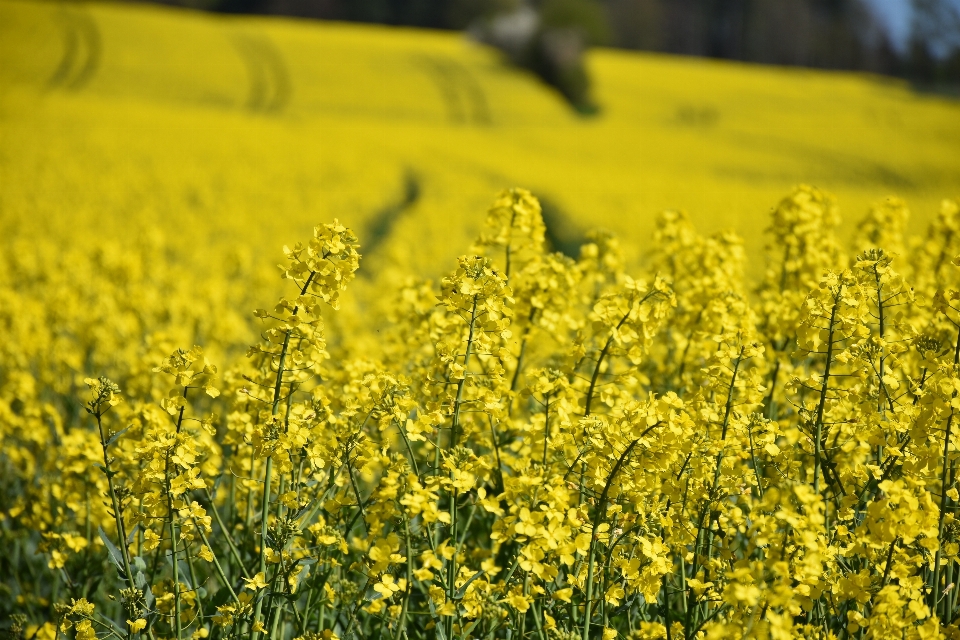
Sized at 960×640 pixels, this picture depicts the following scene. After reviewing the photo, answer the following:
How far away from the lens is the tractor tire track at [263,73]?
99.6 feet

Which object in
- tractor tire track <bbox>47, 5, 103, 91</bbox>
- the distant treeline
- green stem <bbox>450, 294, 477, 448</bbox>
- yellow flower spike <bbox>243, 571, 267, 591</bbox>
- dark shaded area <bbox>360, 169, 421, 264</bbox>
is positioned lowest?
yellow flower spike <bbox>243, 571, 267, 591</bbox>

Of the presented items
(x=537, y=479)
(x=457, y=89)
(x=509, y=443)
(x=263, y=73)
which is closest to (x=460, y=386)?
(x=537, y=479)

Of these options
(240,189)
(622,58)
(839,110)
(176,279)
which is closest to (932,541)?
(176,279)

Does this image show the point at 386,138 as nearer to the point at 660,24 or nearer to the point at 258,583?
the point at 258,583

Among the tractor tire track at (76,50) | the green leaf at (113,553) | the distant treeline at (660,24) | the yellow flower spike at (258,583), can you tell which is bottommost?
the green leaf at (113,553)

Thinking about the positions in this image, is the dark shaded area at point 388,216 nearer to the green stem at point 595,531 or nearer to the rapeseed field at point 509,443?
the rapeseed field at point 509,443

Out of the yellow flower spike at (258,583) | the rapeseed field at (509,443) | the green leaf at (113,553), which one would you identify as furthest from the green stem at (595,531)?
the green leaf at (113,553)

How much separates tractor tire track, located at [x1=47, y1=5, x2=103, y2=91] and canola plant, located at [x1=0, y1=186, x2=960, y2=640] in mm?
27468

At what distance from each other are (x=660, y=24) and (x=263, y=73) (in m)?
33.2

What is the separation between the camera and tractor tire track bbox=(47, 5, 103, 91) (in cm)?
2723

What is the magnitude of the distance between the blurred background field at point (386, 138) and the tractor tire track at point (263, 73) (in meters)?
0.13

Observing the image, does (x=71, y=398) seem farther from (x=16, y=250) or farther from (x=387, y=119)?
(x=387, y=119)

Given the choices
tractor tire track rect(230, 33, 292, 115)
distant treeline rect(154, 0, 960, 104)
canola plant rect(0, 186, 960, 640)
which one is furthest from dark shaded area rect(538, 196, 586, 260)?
distant treeline rect(154, 0, 960, 104)

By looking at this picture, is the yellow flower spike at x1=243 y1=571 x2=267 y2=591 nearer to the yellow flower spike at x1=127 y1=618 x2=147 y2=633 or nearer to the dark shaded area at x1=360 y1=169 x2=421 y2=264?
the yellow flower spike at x1=127 y1=618 x2=147 y2=633
